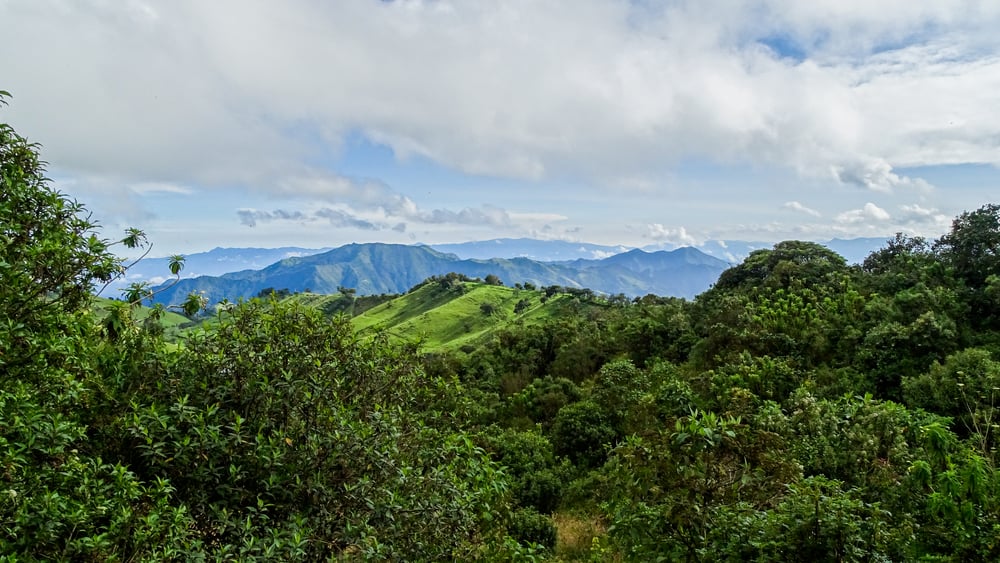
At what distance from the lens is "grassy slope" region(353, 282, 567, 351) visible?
96.4 m

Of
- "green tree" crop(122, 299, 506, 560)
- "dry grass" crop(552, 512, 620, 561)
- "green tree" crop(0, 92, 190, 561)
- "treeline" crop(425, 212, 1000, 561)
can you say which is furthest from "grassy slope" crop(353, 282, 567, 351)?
"green tree" crop(0, 92, 190, 561)

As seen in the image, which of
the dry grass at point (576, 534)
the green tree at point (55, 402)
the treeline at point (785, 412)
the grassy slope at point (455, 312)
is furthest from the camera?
the grassy slope at point (455, 312)

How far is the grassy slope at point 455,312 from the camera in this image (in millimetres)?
96375

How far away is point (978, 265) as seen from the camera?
2427cm

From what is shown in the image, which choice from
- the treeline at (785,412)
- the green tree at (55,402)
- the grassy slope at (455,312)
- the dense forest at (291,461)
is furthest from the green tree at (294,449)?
the grassy slope at (455,312)

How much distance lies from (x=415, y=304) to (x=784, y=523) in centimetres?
12416

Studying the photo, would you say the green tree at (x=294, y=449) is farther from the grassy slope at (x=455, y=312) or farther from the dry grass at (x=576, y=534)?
the grassy slope at (x=455, y=312)

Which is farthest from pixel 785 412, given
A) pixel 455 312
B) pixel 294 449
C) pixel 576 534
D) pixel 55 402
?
pixel 455 312

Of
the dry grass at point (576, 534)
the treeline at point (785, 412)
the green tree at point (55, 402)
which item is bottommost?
the dry grass at point (576, 534)

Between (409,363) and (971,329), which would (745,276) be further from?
(409,363)

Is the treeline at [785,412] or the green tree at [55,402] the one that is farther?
the treeline at [785,412]

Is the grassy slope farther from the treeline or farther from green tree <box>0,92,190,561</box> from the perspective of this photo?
green tree <box>0,92,190,561</box>

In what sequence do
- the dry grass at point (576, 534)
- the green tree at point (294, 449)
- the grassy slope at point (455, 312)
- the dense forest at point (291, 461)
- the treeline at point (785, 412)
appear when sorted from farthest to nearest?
the grassy slope at point (455, 312)
the dry grass at point (576, 534)
the treeline at point (785, 412)
the green tree at point (294, 449)
the dense forest at point (291, 461)

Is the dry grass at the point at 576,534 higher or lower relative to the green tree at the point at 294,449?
lower
